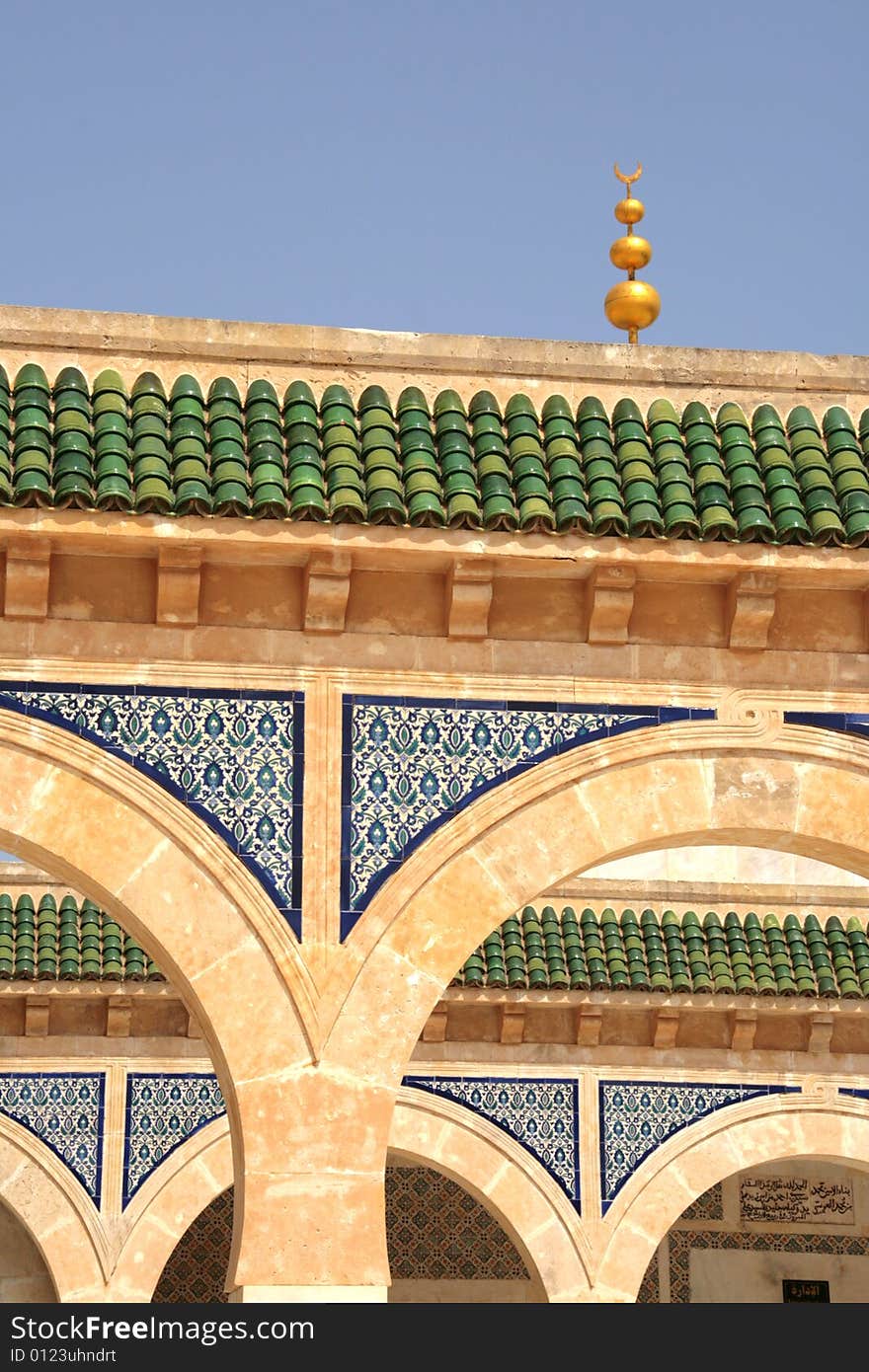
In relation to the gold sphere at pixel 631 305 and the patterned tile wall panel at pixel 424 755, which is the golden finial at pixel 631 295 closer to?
the gold sphere at pixel 631 305

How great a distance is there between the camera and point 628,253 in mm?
11453

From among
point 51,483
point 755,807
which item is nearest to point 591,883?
point 755,807

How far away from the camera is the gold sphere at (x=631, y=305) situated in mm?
11273

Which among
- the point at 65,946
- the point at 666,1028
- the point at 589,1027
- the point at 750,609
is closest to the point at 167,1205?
the point at 65,946

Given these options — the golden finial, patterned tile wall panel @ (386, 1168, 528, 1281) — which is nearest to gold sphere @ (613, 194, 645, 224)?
the golden finial

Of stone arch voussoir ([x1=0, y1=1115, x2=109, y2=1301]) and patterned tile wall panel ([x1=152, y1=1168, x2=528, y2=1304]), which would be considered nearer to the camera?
stone arch voussoir ([x1=0, y1=1115, x2=109, y2=1301])

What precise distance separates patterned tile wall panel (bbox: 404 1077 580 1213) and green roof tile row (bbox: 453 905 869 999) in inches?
25.6

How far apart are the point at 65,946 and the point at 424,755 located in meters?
5.62

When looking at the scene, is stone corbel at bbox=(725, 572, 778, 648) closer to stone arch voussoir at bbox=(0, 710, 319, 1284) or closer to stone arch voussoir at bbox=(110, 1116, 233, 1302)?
stone arch voussoir at bbox=(0, 710, 319, 1284)

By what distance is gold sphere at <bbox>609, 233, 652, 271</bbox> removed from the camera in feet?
37.5

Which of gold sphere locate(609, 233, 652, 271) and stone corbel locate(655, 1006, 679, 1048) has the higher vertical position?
gold sphere locate(609, 233, 652, 271)
